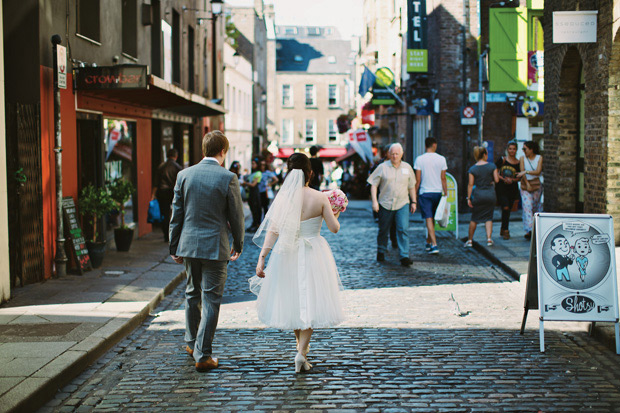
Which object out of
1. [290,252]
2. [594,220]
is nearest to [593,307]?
[594,220]

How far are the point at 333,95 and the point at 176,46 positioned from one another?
54.6 m

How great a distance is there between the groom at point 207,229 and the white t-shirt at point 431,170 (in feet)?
24.3

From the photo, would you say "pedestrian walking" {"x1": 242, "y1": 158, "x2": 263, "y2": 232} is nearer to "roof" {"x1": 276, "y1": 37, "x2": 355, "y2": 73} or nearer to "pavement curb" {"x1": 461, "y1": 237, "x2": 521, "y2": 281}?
"pavement curb" {"x1": 461, "y1": 237, "x2": 521, "y2": 281}

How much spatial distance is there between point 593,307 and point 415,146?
2495 centimetres

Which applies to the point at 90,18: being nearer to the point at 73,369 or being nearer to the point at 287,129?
the point at 73,369

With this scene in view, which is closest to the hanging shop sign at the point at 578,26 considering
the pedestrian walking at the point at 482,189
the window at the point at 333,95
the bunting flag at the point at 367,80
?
the pedestrian walking at the point at 482,189

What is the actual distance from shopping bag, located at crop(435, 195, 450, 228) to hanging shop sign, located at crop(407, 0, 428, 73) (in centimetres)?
1211

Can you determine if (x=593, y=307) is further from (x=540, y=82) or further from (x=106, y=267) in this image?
(x=540, y=82)

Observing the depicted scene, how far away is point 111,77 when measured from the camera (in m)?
11.5

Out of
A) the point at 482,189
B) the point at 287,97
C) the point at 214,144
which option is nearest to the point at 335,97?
the point at 287,97

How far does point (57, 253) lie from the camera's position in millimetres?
10711

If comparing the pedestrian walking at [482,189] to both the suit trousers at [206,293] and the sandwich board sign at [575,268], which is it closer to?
the sandwich board sign at [575,268]

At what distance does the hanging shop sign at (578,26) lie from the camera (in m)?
12.0

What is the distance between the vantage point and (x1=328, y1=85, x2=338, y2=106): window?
74875mm
